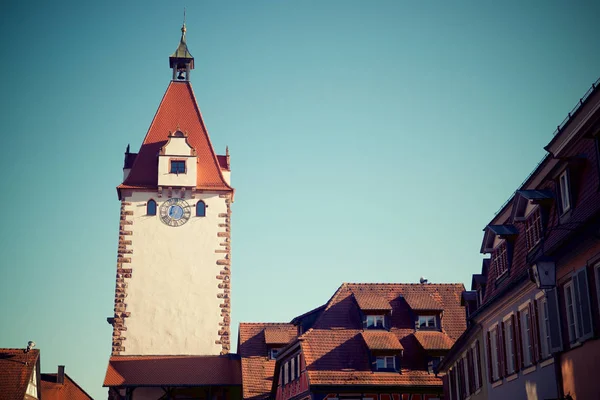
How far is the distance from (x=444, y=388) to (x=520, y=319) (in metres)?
13.3

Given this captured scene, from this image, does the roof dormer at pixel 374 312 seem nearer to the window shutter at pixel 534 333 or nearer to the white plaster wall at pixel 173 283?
the white plaster wall at pixel 173 283

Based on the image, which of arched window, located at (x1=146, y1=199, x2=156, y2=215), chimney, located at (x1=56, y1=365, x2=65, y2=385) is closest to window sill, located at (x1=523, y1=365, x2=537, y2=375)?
arched window, located at (x1=146, y1=199, x2=156, y2=215)

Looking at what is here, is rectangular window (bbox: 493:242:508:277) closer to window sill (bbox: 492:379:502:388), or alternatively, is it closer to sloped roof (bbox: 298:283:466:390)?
window sill (bbox: 492:379:502:388)

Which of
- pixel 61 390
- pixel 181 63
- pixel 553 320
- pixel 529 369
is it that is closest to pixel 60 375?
pixel 61 390

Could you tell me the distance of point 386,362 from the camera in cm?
3581

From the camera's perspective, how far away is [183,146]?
5022 centimetres

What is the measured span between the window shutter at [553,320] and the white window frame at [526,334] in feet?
6.15

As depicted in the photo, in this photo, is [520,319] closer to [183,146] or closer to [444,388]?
[444,388]

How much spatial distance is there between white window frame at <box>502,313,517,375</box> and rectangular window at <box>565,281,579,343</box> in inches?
163

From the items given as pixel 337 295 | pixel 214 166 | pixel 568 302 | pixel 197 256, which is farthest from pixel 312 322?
pixel 568 302

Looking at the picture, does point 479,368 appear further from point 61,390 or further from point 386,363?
point 61,390

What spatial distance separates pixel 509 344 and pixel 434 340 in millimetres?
15883

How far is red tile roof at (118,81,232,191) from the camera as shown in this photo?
163ft

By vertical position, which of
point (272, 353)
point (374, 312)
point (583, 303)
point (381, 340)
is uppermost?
point (374, 312)
